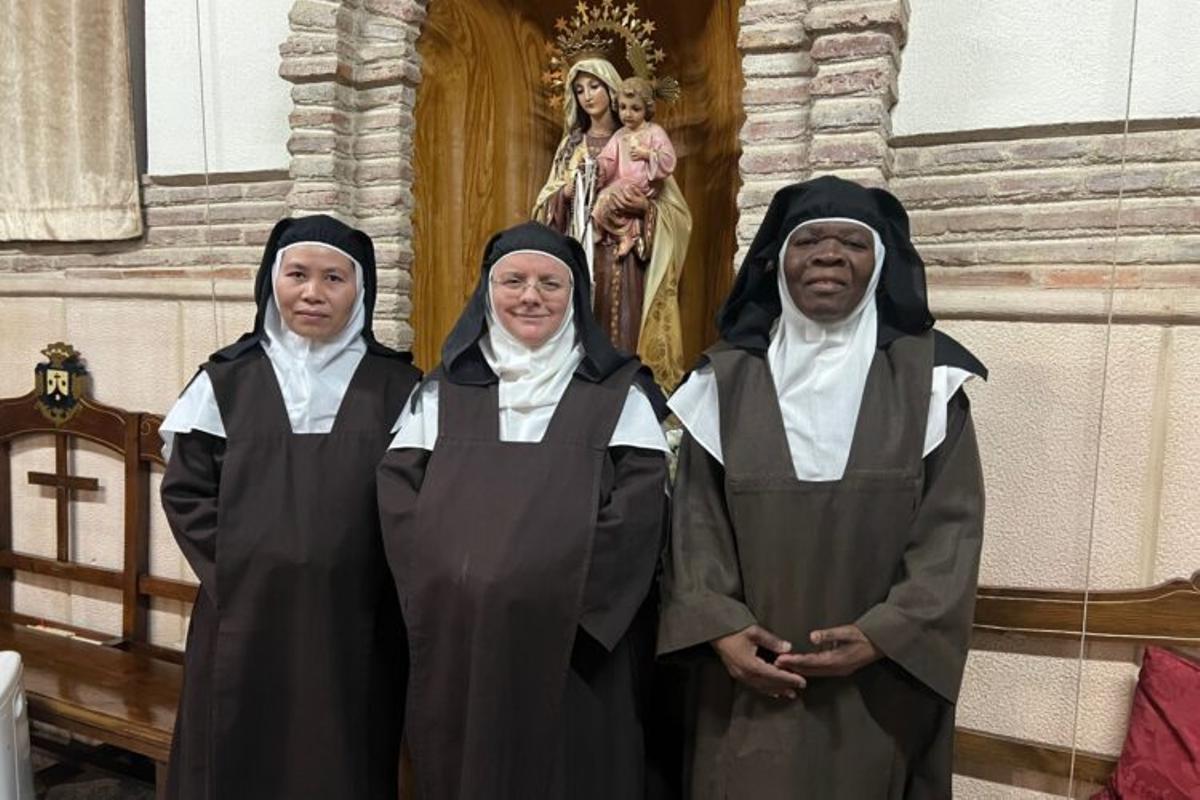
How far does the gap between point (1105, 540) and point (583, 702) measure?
1.55m

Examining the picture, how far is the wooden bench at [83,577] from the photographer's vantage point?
10.5ft

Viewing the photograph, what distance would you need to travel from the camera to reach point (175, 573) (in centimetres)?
391

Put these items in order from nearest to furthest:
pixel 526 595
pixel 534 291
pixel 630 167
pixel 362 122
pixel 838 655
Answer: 1. pixel 838 655
2. pixel 526 595
3. pixel 534 291
4. pixel 630 167
5. pixel 362 122

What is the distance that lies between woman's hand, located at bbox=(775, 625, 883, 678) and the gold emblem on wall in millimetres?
3344

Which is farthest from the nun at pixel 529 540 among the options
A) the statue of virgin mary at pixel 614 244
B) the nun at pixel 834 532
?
the statue of virgin mary at pixel 614 244

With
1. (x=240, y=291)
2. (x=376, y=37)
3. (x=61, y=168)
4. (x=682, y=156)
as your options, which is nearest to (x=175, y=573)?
(x=240, y=291)

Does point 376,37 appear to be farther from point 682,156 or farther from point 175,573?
point 175,573

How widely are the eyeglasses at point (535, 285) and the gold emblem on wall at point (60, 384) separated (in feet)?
→ 8.45

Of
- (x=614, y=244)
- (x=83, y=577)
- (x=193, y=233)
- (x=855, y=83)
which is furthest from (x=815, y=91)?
(x=83, y=577)

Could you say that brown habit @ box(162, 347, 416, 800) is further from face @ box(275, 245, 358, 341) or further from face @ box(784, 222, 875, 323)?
face @ box(784, 222, 875, 323)

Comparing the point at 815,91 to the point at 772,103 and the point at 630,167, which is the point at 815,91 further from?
the point at 630,167

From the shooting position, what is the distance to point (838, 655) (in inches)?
77.0

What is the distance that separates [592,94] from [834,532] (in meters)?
1.86

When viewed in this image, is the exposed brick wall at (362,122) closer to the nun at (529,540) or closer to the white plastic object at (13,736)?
the nun at (529,540)
